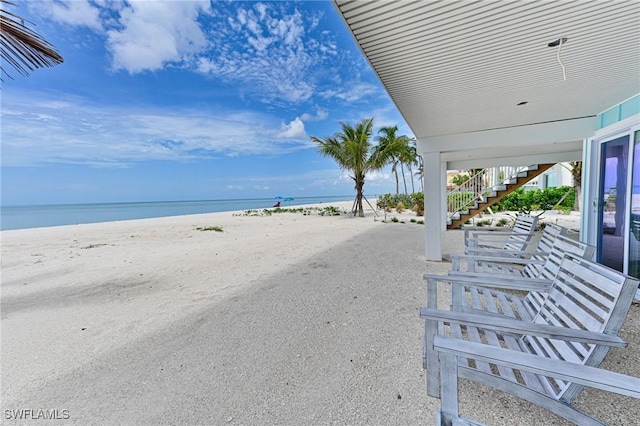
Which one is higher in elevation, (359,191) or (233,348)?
(359,191)

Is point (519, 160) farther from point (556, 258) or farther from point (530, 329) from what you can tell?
point (530, 329)

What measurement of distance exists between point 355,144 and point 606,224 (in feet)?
34.8

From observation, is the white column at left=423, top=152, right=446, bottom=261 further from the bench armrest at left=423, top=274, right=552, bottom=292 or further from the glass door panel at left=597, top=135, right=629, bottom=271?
the bench armrest at left=423, top=274, right=552, bottom=292

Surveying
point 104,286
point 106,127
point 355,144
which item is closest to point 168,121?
point 106,127

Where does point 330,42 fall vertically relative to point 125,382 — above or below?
above

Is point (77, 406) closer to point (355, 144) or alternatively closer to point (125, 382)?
point (125, 382)

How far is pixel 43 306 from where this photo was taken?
3361mm

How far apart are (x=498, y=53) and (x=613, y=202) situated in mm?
3258

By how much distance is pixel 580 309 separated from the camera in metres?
1.59

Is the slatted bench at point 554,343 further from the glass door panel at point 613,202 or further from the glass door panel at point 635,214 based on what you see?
the glass door panel at point 613,202

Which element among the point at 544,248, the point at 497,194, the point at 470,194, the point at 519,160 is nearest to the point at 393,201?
the point at 470,194

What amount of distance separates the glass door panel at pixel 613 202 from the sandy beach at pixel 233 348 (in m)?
1.32

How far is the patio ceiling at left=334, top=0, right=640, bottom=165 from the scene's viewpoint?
70.1 inches

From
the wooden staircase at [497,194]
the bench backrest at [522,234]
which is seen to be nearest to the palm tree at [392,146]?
the wooden staircase at [497,194]
